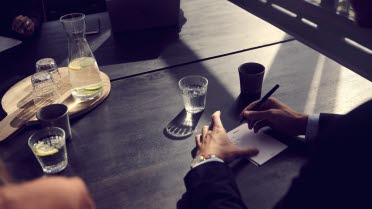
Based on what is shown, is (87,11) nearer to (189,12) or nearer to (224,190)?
(189,12)

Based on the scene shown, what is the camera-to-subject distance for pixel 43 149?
1.06 m

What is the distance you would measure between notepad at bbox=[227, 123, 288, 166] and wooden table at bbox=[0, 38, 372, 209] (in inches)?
0.8

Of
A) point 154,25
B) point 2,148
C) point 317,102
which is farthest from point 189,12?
point 2,148

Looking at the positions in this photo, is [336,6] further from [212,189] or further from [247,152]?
[212,189]

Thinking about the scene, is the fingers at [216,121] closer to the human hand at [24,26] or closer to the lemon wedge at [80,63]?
the lemon wedge at [80,63]

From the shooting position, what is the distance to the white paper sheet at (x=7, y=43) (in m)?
1.81

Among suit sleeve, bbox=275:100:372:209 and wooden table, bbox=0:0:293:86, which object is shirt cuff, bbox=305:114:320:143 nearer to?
suit sleeve, bbox=275:100:372:209

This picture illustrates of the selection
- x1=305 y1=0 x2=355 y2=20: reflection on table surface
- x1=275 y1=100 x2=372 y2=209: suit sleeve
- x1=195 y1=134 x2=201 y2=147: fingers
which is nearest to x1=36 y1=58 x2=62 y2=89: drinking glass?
x1=195 y1=134 x2=201 y2=147: fingers

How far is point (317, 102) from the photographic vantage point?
1251mm

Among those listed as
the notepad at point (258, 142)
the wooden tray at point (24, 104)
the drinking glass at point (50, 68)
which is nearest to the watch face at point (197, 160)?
the notepad at point (258, 142)

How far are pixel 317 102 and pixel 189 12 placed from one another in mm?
1124

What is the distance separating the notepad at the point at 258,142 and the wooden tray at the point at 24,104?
513 millimetres

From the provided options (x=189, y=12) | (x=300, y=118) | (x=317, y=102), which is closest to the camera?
(x=300, y=118)

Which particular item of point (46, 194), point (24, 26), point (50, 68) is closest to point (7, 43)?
point (24, 26)
